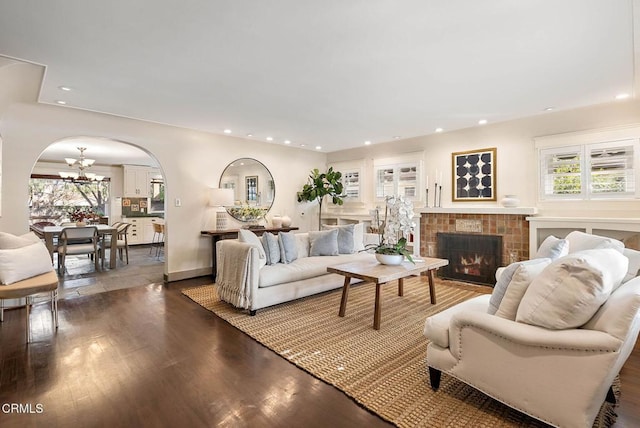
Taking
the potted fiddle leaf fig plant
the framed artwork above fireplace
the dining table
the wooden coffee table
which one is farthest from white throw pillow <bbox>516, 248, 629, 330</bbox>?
the dining table

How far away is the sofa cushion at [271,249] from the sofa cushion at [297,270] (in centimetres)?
10

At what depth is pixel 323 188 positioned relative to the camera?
22.2ft

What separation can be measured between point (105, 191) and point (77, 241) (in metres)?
4.40

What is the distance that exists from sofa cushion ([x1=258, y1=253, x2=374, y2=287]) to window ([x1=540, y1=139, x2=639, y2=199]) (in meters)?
3.04

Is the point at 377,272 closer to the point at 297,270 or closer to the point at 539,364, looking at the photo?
the point at 297,270

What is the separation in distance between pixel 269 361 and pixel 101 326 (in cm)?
192

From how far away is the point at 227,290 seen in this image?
3.65m

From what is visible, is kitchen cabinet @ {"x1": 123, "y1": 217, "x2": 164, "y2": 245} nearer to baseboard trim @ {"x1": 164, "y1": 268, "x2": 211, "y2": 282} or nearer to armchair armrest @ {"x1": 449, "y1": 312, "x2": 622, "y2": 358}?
baseboard trim @ {"x1": 164, "y1": 268, "x2": 211, "y2": 282}

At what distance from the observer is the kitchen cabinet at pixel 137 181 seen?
29.0 feet

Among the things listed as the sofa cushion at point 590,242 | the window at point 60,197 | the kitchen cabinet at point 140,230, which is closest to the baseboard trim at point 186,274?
the kitchen cabinet at point 140,230

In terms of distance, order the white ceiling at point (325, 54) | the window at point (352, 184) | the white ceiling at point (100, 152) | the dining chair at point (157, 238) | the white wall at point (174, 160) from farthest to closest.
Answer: the dining chair at point (157, 238), the window at point (352, 184), the white ceiling at point (100, 152), the white wall at point (174, 160), the white ceiling at point (325, 54)

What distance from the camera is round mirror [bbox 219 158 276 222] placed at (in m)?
5.75

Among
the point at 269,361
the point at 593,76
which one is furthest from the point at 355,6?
the point at 593,76

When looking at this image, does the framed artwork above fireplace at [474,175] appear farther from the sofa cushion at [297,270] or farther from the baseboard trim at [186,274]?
the baseboard trim at [186,274]
